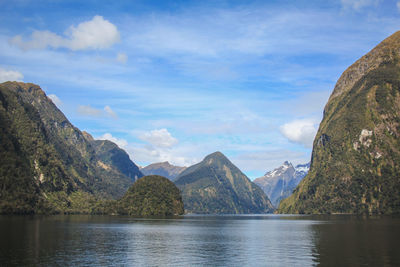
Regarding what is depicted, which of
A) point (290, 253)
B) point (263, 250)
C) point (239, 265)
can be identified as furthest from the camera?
point (263, 250)

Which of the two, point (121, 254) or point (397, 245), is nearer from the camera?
point (121, 254)

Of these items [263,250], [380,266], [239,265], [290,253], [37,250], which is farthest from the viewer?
[263,250]

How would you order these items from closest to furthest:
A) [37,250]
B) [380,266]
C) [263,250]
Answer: [380,266], [37,250], [263,250]

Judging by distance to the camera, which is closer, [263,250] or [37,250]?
[37,250]

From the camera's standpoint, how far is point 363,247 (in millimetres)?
92375

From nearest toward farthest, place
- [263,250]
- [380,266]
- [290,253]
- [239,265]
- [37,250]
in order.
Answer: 1. [380,266]
2. [239,265]
3. [37,250]
4. [290,253]
5. [263,250]

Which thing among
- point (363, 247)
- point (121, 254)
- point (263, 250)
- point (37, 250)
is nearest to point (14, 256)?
point (37, 250)

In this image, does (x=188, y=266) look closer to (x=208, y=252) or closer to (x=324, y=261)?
(x=208, y=252)

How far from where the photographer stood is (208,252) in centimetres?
9088

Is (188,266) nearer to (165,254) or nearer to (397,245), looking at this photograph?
(165,254)

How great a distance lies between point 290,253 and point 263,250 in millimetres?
8055

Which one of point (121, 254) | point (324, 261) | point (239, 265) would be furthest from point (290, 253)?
point (121, 254)

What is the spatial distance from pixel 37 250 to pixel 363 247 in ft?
248

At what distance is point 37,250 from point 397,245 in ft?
279
